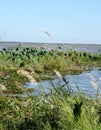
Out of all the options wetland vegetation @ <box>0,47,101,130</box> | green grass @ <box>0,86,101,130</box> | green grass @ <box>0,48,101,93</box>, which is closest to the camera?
wetland vegetation @ <box>0,47,101,130</box>

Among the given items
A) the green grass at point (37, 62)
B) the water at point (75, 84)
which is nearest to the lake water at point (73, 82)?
the water at point (75, 84)

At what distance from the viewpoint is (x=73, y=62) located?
122 ft

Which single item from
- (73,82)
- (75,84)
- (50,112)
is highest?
(75,84)

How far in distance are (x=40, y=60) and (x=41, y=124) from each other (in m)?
26.2

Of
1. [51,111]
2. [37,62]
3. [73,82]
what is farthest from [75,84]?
[37,62]

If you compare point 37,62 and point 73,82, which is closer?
point 73,82

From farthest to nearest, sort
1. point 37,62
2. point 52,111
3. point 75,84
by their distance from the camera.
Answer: point 37,62 < point 75,84 < point 52,111

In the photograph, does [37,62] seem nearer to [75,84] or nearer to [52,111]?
[75,84]

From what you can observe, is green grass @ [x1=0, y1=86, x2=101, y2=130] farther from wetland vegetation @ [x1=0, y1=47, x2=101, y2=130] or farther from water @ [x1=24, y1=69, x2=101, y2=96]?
water @ [x1=24, y1=69, x2=101, y2=96]

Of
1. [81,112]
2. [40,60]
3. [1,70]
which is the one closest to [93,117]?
[81,112]

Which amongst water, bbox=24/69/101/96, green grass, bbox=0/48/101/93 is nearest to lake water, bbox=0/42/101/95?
water, bbox=24/69/101/96

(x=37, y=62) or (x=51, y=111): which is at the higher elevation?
(x=51, y=111)

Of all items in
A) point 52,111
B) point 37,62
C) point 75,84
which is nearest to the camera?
point 52,111

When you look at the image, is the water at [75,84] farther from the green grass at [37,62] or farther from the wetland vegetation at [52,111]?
the green grass at [37,62]
